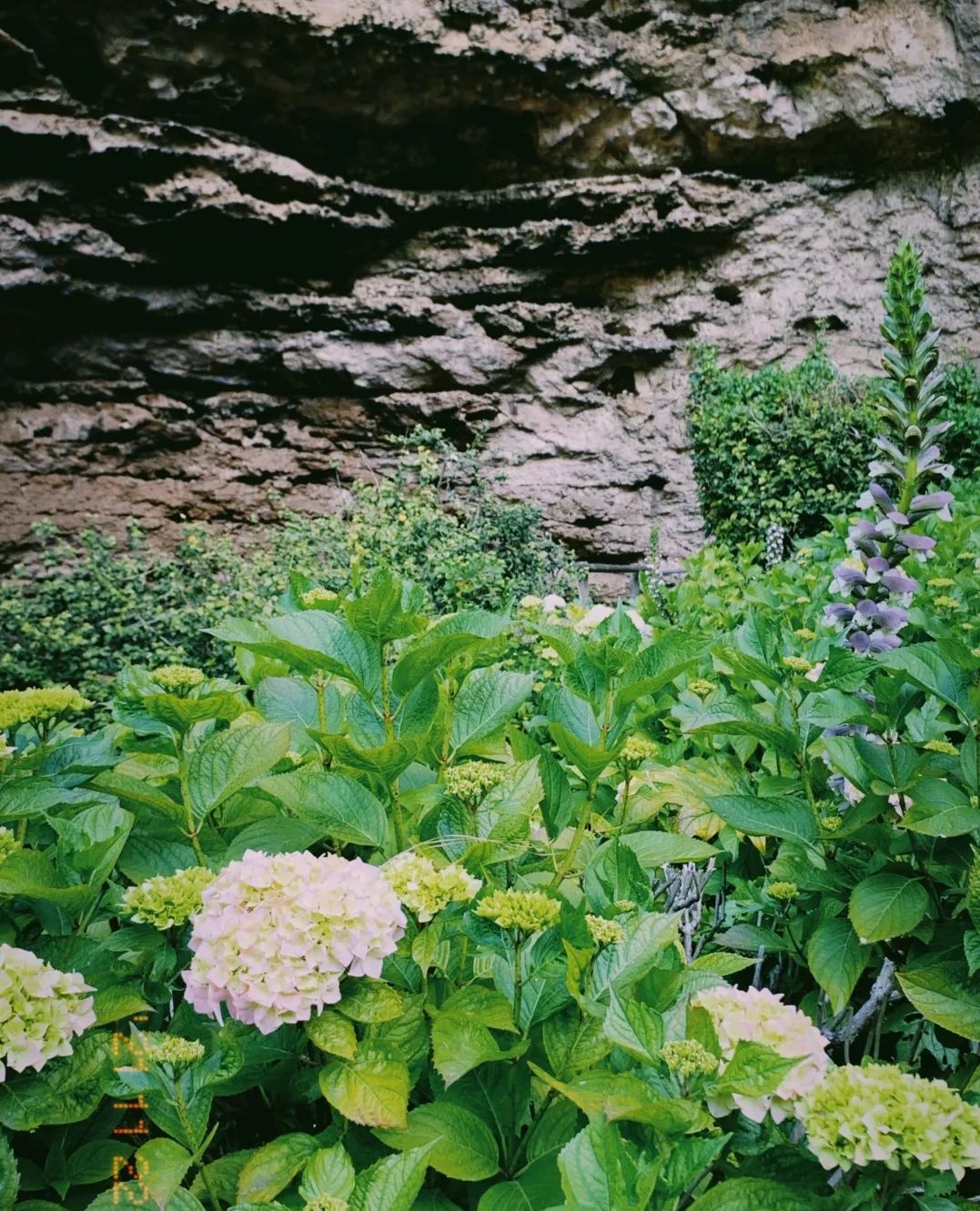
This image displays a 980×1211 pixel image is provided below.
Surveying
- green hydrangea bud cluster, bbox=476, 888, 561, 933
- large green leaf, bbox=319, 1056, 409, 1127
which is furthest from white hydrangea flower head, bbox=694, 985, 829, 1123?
large green leaf, bbox=319, 1056, 409, 1127

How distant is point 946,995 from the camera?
2.66 ft

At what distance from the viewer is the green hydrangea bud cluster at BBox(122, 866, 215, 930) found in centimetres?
74

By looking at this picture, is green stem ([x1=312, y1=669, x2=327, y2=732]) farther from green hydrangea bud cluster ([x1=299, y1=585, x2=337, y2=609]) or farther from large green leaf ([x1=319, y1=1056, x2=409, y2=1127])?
large green leaf ([x1=319, y1=1056, x2=409, y2=1127])

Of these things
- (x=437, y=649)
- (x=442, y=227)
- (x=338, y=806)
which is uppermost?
(x=442, y=227)

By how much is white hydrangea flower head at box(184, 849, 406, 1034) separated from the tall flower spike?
4.20ft

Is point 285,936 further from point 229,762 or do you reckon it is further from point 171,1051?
point 229,762

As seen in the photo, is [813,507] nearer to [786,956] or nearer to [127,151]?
[786,956]

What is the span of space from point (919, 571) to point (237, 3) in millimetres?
9005

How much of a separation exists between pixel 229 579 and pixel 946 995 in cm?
776

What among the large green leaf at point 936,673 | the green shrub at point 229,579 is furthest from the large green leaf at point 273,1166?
the green shrub at point 229,579

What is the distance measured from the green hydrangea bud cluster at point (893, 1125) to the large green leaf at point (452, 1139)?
0.90 feet

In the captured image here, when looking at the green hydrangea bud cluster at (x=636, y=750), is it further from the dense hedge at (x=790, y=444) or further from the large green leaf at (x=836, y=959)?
the dense hedge at (x=790, y=444)

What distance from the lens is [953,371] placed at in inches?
338

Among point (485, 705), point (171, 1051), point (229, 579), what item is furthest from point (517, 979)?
point (229, 579)
